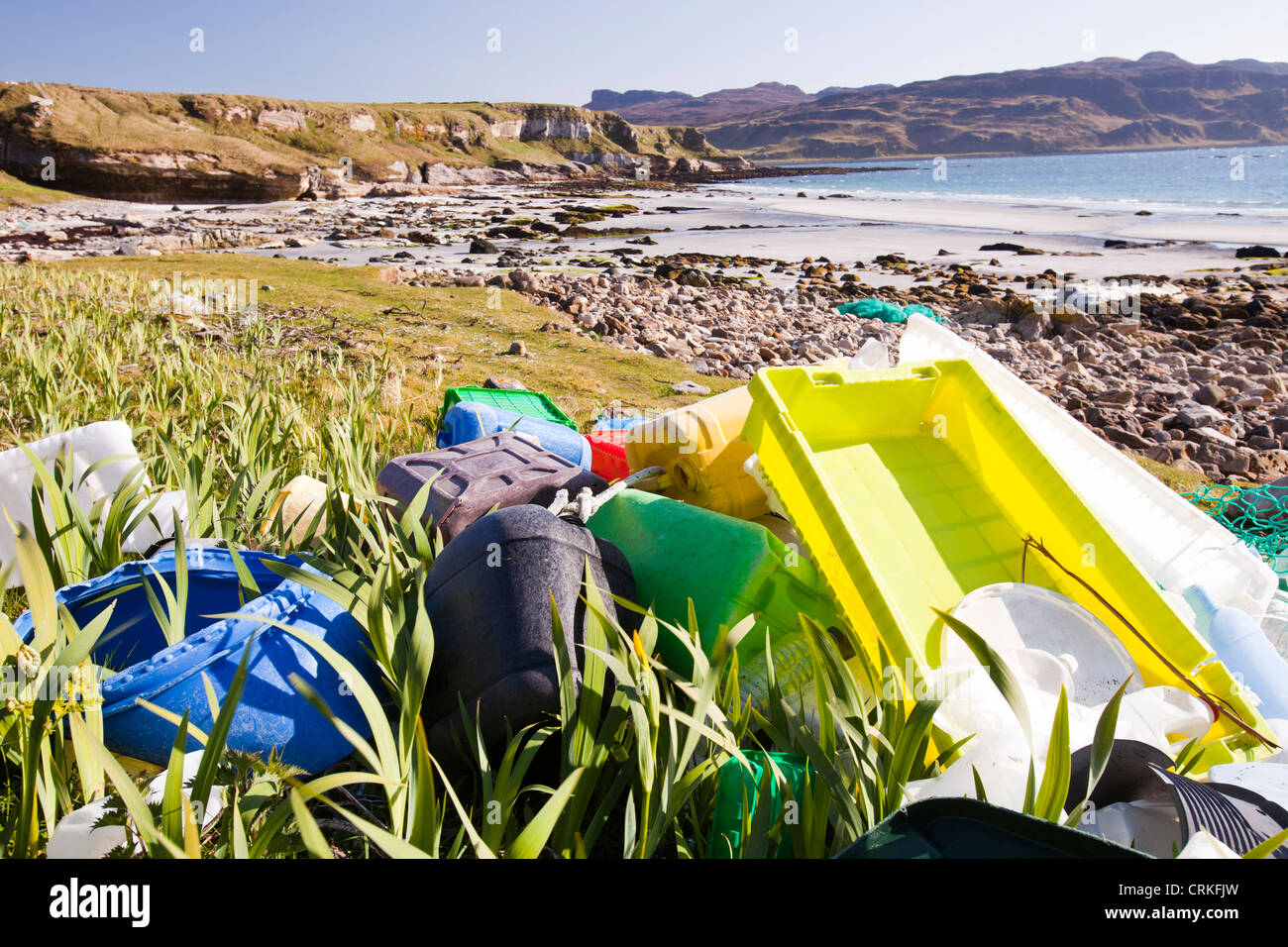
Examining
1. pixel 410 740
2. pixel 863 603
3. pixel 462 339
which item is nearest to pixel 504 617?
pixel 410 740

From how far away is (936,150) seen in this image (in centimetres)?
10812

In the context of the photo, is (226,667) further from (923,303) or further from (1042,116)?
(1042,116)

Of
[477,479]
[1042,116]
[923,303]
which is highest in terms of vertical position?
[1042,116]

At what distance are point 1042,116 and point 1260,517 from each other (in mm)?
134167

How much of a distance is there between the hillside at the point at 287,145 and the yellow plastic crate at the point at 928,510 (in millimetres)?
45882

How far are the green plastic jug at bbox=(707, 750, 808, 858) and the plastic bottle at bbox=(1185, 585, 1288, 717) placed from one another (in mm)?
1258

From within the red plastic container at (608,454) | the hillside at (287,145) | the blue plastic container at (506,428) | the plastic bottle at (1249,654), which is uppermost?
the hillside at (287,145)

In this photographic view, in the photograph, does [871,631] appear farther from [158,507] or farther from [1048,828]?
[158,507]

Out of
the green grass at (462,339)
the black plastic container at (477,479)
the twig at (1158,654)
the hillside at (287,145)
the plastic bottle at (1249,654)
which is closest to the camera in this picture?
the twig at (1158,654)

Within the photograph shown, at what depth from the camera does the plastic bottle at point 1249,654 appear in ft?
6.02

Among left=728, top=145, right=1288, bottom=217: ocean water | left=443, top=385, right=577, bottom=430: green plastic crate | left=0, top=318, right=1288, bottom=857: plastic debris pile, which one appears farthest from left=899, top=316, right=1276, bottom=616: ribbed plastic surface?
left=728, top=145, right=1288, bottom=217: ocean water

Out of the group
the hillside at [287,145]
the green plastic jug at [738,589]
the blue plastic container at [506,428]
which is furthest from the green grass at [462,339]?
the hillside at [287,145]

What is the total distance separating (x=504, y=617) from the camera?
1496 mm

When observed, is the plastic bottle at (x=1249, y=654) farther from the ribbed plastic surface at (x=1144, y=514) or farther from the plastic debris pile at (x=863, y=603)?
the ribbed plastic surface at (x=1144, y=514)
